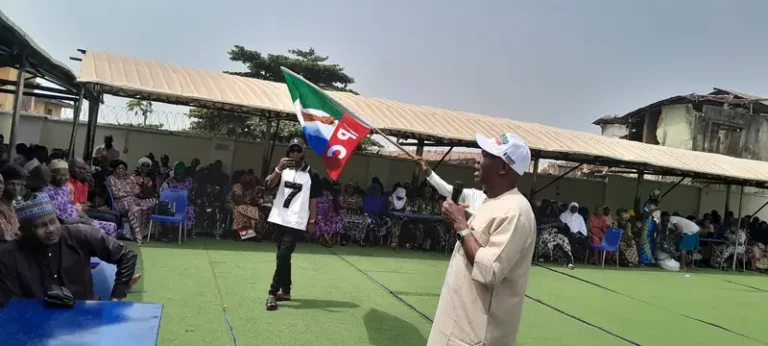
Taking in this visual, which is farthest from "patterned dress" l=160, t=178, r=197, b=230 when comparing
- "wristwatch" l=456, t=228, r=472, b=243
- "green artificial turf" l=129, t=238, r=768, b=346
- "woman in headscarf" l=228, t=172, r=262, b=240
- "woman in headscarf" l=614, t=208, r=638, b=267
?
"woman in headscarf" l=614, t=208, r=638, b=267

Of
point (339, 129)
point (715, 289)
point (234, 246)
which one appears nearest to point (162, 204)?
point (234, 246)

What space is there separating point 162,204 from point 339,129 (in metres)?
4.51

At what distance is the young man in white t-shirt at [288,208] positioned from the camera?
17.0 ft

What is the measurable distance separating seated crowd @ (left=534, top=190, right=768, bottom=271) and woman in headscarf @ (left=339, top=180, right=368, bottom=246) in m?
3.60

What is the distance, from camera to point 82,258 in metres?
3.08

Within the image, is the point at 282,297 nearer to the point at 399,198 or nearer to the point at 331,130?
the point at 331,130

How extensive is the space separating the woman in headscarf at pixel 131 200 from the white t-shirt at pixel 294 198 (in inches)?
141

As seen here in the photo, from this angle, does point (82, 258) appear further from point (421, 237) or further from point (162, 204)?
point (421, 237)

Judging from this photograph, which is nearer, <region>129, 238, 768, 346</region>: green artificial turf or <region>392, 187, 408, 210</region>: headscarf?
<region>129, 238, 768, 346</region>: green artificial turf

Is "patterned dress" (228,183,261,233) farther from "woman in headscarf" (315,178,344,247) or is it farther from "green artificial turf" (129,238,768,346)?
"woman in headscarf" (315,178,344,247)

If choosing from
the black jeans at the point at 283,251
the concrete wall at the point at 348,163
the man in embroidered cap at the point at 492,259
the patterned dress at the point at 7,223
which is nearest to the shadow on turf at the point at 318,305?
the black jeans at the point at 283,251

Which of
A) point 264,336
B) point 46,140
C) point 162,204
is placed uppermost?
point 46,140

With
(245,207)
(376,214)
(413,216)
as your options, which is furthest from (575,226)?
(245,207)

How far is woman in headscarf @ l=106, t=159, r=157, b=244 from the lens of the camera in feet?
26.0
